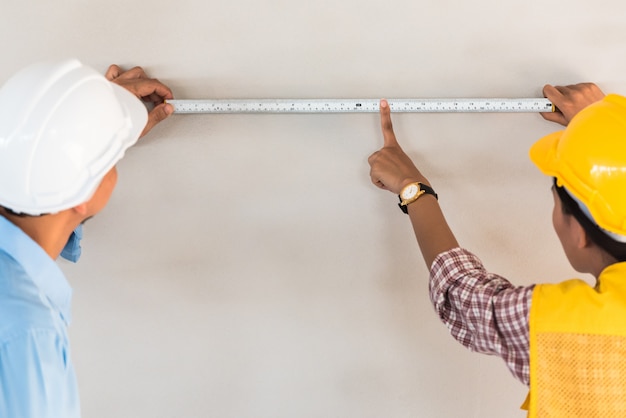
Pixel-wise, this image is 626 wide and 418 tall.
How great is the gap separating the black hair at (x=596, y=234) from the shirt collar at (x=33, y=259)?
0.98 meters

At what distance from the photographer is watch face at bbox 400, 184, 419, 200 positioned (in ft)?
3.95

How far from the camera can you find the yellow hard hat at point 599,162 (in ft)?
3.11

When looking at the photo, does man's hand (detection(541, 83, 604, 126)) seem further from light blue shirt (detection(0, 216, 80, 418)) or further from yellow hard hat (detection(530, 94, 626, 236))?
light blue shirt (detection(0, 216, 80, 418))

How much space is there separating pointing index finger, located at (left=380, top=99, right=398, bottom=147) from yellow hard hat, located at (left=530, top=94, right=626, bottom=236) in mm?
401

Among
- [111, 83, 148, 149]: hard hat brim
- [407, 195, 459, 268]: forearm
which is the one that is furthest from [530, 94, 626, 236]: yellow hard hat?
[111, 83, 148, 149]: hard hat brim

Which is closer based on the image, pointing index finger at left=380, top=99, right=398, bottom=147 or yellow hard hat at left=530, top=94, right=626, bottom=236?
yellow hard hat at left=530, top=94, right=626, bottom=236

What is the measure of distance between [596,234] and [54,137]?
99 centimetres

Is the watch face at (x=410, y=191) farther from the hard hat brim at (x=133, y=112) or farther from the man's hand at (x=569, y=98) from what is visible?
the hard hat brim at (x=133, y=112)

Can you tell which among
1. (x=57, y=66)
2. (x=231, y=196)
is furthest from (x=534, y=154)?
(x=57, y=66)

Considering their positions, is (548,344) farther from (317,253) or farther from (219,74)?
(219,74)

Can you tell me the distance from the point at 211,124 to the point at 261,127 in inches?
5.1

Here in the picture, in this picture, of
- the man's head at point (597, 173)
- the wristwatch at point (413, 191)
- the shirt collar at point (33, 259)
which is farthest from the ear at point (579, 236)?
the shirt collar at point (33, 259)

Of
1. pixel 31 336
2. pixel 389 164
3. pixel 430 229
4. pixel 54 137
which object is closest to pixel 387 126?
pixel 389 164

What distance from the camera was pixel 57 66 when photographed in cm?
92
